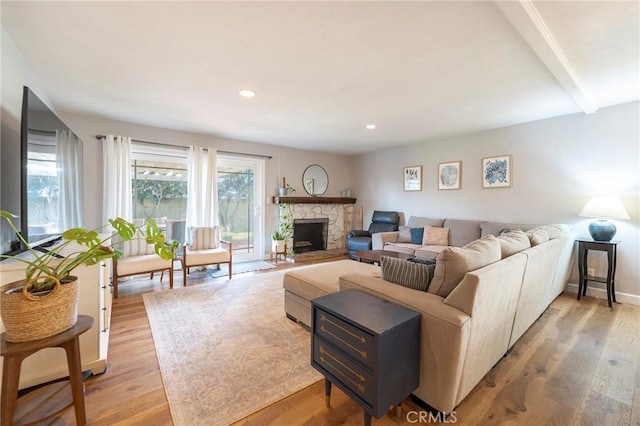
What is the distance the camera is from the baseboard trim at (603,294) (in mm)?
3068

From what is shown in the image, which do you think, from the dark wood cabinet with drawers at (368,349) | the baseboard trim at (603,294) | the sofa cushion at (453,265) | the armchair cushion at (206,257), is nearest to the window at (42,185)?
the armchair cushion at (206,257)

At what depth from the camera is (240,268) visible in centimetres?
453

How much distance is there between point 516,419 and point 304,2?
2577mm

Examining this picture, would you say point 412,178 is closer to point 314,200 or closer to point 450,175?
point 450,175

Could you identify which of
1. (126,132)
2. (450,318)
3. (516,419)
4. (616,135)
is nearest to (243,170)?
(126,132)

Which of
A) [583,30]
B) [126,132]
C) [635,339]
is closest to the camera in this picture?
[583,30]

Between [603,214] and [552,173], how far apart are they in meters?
0.82

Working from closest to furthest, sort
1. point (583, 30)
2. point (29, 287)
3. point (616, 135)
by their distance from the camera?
point (29, 287), point (583, 30), point (616, 135)

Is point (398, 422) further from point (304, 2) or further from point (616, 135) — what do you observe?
point (616, 135)

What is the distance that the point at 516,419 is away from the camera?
1.44 meters

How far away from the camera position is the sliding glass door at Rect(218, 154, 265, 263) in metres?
4.81

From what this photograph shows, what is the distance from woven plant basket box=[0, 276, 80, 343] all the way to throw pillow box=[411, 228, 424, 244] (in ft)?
14.6

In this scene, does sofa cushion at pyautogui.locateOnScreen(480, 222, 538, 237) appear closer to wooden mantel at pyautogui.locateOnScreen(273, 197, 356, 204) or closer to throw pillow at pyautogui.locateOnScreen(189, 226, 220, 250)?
wooden mantel at pyautogui.locateOnScreen(273, 197, 356, 204)

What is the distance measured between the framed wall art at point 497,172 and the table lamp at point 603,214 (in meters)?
1.01
